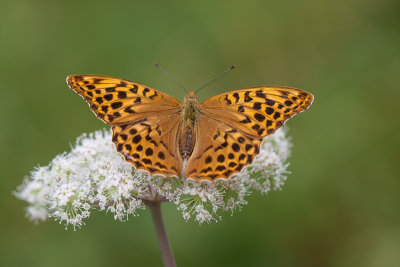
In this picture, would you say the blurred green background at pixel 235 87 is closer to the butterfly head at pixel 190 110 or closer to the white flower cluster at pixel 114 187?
the white flower cluster at pixel 114 187

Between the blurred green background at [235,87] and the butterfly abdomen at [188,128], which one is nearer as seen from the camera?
Answer: the butterfly abdomen at [188,128]

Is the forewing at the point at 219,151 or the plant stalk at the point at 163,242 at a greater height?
the forewing at the point at 219,151

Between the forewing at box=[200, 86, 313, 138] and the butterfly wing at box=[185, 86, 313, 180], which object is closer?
the butterfly wing at box=[185, 86, 313, 180]

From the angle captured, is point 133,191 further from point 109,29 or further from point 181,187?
point 109,29

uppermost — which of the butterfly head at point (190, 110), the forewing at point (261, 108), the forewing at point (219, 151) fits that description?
the butterfly head at point (190, 110)

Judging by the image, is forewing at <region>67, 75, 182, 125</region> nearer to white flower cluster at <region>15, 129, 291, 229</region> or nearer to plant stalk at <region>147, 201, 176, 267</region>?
white flower cluster at <region>15, 129, 291, 229</region>

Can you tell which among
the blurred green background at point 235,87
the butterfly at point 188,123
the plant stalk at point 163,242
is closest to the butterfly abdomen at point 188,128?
the butterfly at point 188,123

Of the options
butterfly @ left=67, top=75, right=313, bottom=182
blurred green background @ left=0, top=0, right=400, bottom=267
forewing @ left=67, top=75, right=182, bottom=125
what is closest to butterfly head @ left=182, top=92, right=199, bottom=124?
butterfly @ left=67, top=75, right=313, bottom=182
